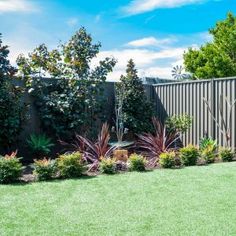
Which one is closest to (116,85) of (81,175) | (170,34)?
(170,34)

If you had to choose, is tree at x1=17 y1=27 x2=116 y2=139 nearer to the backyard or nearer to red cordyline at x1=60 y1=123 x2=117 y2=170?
the backyard

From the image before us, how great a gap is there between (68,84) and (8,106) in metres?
1.87

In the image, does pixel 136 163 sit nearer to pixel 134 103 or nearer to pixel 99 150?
pixel 99 150

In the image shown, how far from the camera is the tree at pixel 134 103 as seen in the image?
34.8 ft

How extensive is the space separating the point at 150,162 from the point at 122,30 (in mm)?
3081

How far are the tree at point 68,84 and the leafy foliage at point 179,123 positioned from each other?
184 cm

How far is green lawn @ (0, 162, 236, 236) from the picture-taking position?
159 inches

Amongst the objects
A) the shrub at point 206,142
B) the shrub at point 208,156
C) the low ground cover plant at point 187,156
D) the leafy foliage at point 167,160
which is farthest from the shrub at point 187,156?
the shrub at point 206,142

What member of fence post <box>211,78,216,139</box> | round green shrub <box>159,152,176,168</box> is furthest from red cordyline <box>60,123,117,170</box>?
fence post <box>211,78,216,139</box>

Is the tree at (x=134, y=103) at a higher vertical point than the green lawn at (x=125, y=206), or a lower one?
higher

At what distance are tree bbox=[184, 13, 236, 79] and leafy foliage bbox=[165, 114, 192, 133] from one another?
45.2 ft

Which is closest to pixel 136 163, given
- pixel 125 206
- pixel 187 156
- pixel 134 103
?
pixel 187 156

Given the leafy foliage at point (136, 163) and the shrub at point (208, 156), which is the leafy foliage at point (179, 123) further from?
the leafy foliage at point (136, 163)

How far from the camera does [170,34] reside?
40.5 ft
